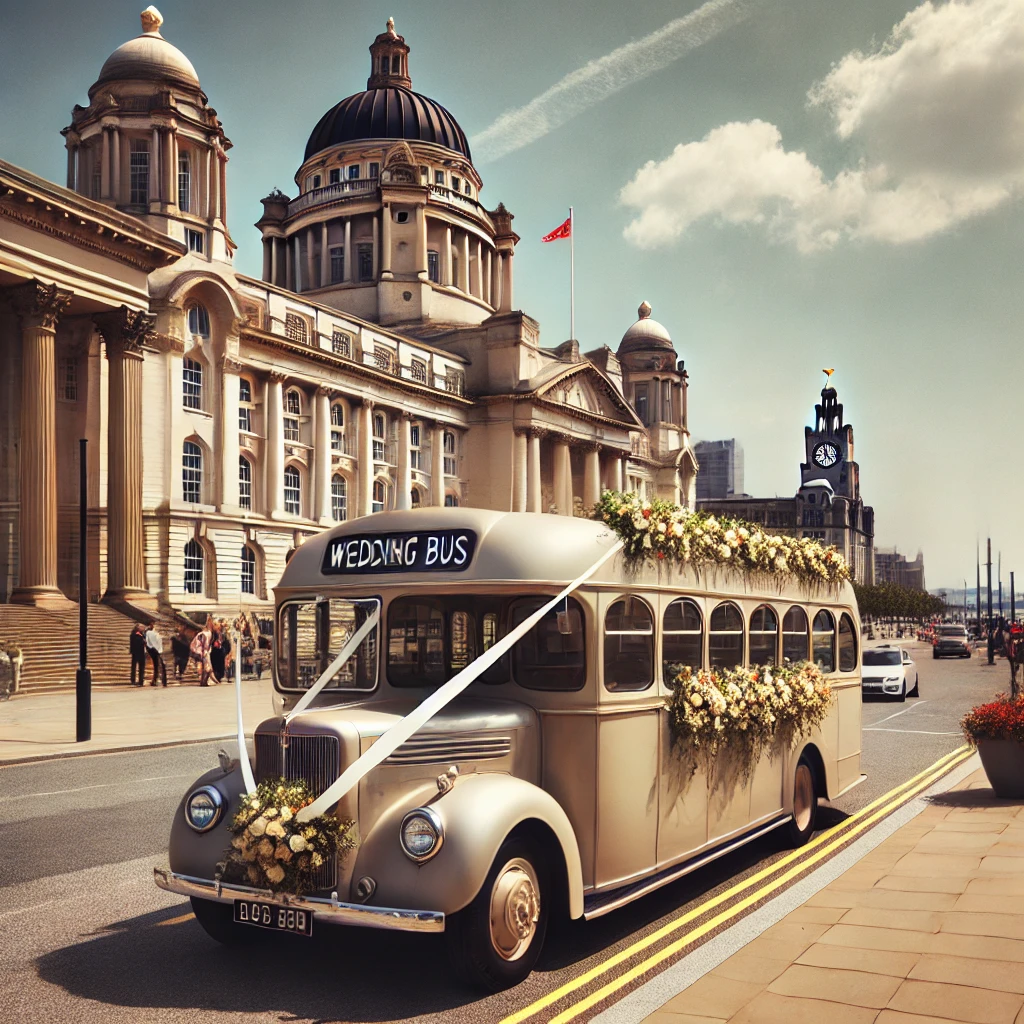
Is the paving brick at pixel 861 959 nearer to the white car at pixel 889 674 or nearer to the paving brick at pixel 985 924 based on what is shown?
the paving brick at pixel 985 924

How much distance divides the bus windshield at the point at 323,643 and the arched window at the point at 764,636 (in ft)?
10.9

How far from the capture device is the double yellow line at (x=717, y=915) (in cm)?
564

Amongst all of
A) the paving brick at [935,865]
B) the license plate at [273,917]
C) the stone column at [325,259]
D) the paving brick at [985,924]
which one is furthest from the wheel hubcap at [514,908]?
the stone column at [325,259]

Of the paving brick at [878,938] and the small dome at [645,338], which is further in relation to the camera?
the small dome at [645,338]

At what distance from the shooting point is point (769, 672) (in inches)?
349

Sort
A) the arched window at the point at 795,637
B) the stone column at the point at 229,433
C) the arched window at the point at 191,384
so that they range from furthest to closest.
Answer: the stone column at the point at 229,433 → the arched window at the point at 191,384 → the arched window at the point at 795,637

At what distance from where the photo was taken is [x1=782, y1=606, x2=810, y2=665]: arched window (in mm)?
9383

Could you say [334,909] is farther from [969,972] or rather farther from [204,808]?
[969,972]

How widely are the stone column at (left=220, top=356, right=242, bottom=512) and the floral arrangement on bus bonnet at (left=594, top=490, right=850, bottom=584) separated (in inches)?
1657

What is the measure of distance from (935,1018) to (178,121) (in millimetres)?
50854

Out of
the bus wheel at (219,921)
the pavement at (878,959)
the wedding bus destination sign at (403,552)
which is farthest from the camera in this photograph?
the wedding bus destination sign at (403,552)

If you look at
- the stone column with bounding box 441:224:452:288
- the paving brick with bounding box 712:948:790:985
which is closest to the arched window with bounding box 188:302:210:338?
the stone column with bounding box 441:224:452:288

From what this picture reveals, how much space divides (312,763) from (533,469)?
6617cm

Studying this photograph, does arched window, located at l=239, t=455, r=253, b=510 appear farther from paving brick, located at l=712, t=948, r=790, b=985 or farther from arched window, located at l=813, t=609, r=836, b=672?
paving brick, located at l=712, t=948, r=790, b=985
